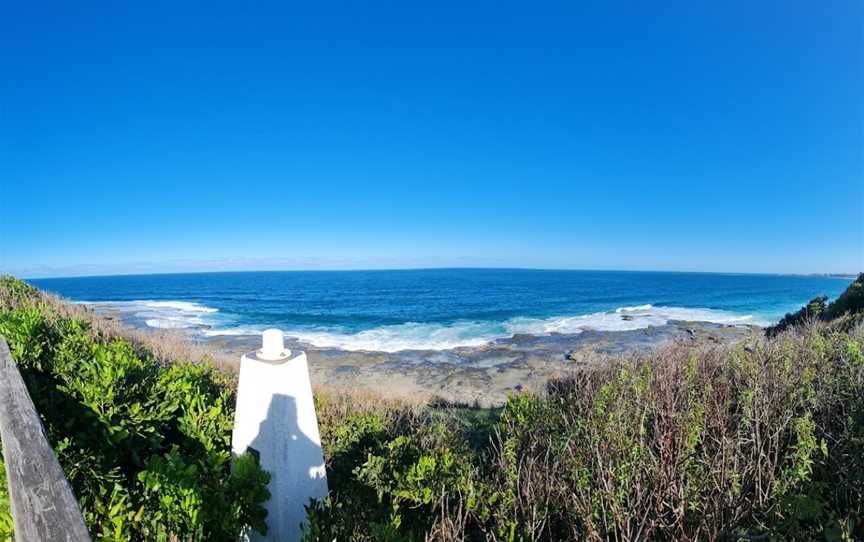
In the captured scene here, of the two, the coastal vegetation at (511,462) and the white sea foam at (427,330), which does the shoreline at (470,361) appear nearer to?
the white sea foam at (427,330)

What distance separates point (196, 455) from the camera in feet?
12.0

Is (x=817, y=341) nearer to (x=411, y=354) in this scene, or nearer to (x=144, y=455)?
(x=144, y=455)

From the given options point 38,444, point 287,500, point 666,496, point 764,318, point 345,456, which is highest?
point 38,444

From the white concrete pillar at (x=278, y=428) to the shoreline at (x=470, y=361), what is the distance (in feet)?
30.0

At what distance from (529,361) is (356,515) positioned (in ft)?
54.7

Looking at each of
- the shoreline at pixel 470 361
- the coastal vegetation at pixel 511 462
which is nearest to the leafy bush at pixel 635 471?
the coastal vegetation at pixel 511 462

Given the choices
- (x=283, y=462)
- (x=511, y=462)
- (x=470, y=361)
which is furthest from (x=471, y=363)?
(x=283, y=462)

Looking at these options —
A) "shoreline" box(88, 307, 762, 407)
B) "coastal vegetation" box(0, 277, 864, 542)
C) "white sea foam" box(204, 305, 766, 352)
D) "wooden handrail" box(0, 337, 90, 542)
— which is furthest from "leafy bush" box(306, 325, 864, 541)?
"white sea foam" box(204, 305, 766, 352)

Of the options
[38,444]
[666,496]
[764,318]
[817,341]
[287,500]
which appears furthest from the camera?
[764,318]

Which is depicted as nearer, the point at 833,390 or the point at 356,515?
the point at 356,515

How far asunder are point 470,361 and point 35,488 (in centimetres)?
1828

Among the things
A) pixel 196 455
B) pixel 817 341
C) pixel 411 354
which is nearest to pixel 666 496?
pixel 196 455

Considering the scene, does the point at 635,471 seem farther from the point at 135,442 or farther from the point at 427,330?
the point at 427,330

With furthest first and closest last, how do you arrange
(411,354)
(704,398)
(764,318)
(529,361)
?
(764,318) → (411,354) → (529,361) → (704,398)
